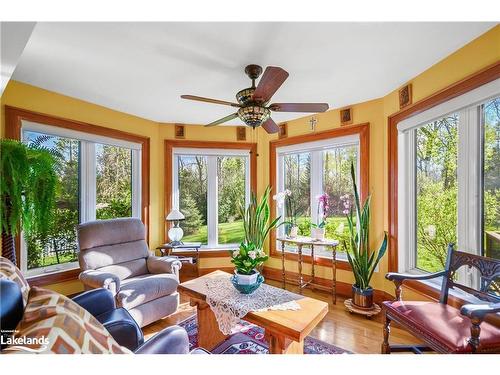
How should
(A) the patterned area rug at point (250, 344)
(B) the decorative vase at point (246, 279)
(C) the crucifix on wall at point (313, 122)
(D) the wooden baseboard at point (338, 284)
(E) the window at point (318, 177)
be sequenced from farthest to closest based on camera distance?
(C) the crucifix on wall at point (313, 122)
(E) the window at point (318, 177)
(D) the wooden baseboard at point (338, 284)
(A) the patterned area rug at point (250, 344)
(B) the decorative vase at point (246, 279)

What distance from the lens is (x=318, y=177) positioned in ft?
11.0

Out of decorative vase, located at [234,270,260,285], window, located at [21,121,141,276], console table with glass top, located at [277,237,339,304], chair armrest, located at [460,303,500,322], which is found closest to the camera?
chair armrest, located at [460,303,500,322]

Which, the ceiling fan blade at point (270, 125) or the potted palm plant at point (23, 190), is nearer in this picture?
the potted palm plant at point (23, 190)

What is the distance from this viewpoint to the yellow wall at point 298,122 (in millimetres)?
1779

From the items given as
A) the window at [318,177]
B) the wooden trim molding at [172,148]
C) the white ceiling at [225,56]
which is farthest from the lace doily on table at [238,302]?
the wooden trim molding at [172,148]

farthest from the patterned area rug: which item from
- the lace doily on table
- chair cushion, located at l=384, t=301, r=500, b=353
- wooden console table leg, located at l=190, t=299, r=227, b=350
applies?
chair cushion, located at l=384, t=301, r=500, b=353

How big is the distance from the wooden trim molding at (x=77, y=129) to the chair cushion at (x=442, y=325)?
3172 millimetres

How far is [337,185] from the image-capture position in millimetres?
3197

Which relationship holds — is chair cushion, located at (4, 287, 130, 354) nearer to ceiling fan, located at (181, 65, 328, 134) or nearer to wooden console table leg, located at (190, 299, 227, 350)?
wooden console table leg, located at (190, 299, 227, 350)

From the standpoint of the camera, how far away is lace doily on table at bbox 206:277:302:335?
5.18 feet

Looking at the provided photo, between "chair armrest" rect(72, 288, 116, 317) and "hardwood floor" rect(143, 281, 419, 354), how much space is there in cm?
63

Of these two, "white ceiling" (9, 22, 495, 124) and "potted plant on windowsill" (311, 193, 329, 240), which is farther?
"potted plant on windowsill" (311, 193, 329, 240)

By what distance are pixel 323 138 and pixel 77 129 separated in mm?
3071

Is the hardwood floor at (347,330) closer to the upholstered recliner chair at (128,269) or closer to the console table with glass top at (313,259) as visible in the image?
the upholstered recliner chair at (128,269)
